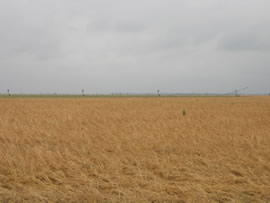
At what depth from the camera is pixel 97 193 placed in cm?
411

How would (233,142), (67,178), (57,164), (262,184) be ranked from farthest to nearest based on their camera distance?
(233,142) → (57,164) → (67,178) → (262,184)

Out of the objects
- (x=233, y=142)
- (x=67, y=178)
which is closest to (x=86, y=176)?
(x=67, y=178)

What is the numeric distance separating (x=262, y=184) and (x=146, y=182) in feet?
8.90

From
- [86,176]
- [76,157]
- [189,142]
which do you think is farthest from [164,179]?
[189,142]

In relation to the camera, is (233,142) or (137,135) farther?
(137,135)

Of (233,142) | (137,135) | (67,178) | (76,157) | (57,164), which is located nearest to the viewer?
(67,178)

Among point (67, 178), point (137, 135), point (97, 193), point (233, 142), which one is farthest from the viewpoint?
point (137, 135)

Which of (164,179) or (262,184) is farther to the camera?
(164,179)

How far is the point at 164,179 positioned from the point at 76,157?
3082 mm

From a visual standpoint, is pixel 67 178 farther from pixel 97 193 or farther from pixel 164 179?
pixel 164 179

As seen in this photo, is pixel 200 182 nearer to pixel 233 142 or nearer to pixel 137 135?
pixel 233 142

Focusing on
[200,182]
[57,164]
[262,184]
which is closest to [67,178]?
[57,164]

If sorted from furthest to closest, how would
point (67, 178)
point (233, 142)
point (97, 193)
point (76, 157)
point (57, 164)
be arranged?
point (233, 142), point (76, 157), point (57, 164), point (67, 178), point (97, 193)

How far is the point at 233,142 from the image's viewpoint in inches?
332
